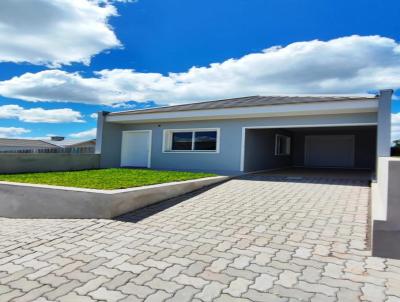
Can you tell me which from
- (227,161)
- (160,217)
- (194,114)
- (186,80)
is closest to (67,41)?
(194,114)

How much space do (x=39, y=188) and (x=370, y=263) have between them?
6636 mm

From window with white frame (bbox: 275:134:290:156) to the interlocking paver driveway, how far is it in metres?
10.4

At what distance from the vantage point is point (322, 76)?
47.2 ft

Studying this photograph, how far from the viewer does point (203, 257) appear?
3.81 meters

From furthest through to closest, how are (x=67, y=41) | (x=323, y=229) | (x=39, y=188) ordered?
(x=67, y=41) < (x=39, y=188) < (x=323, y=229)

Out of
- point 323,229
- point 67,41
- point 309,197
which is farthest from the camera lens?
point 67,41

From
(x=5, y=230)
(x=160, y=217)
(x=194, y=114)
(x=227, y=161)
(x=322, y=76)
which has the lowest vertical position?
(x=5, y=230)

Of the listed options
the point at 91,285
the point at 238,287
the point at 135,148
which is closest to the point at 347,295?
the point at 238,287

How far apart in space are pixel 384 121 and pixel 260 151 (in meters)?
5.86

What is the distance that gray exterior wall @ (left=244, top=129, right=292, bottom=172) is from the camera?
13094mm

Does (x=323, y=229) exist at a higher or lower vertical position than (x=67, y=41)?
lower

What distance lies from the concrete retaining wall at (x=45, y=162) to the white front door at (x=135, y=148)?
5.93 feet

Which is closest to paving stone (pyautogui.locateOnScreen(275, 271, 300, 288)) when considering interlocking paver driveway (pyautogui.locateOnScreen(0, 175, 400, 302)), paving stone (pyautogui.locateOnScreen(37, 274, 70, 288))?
interlocking paver driveway (pyautogui.locateOnScreen(0, 175, 400, 302))

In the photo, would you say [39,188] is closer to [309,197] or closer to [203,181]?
[203,181]
